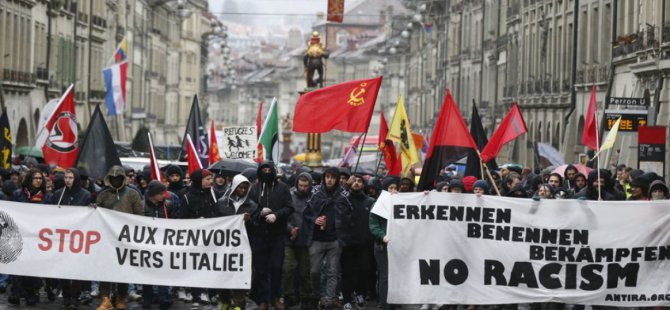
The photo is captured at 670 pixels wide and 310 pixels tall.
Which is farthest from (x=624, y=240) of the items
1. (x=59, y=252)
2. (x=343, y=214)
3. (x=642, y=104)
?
(x=642, y=104)

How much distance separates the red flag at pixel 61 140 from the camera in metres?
25.0

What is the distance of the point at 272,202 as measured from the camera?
62.8 ft

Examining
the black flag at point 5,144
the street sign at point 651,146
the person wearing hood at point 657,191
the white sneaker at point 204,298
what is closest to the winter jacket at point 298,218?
the white sneaker at point 204,298

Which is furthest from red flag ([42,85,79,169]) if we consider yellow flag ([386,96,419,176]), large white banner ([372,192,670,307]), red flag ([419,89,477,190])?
large white banner ([372,192,670,307])

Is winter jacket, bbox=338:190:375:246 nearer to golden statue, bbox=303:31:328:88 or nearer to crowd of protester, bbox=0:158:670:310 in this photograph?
crowd of protester, bbox=0:158:670:310

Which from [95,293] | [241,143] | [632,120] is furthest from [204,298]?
[632,120]

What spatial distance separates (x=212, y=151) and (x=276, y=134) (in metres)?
1.17

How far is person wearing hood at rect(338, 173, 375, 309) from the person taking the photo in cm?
2020

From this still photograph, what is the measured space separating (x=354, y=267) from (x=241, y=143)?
10258 millimetres

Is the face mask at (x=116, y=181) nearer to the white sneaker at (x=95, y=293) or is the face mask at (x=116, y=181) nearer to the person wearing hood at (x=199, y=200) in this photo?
the person wearing hood at (x=199, y=200)

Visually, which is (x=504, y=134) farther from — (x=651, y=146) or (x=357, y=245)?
(x=357, y=245)

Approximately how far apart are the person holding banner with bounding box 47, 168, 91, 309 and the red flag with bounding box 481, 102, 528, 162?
7.13m

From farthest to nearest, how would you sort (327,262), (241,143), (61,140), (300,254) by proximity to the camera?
(241,143) → (61,140) → (327,262) → (300,254)

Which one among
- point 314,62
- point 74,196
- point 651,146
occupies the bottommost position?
point 74,196
